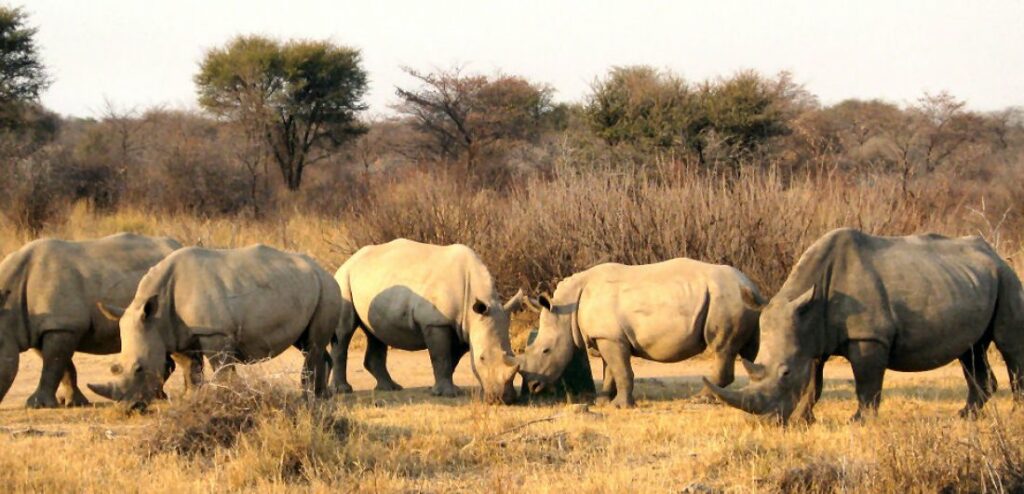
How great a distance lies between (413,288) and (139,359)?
3038 mm

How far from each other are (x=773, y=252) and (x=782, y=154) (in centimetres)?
1073

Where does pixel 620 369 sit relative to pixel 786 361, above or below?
below

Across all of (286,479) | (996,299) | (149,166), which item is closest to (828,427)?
(996,299)

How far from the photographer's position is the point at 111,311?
38.6 feet

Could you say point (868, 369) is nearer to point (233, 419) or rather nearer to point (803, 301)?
point (803, 301)

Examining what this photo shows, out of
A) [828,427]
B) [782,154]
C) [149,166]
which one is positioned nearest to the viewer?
[828,427]

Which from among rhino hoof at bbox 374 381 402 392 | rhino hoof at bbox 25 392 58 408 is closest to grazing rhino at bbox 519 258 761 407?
rhino hoof at bbox 374 381 402 392

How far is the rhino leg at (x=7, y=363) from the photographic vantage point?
11398 mm

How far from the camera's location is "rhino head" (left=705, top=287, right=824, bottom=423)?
9742 millimetres

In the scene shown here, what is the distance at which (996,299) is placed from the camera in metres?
10.6

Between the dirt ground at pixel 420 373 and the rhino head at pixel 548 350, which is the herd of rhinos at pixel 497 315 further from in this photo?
the dirt ground at pixel 420 373

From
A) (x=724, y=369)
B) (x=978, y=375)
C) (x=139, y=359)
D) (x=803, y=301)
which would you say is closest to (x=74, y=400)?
(x=139, y=359)

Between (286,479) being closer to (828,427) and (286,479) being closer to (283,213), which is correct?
(828,427)

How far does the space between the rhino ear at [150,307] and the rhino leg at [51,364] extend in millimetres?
1372
